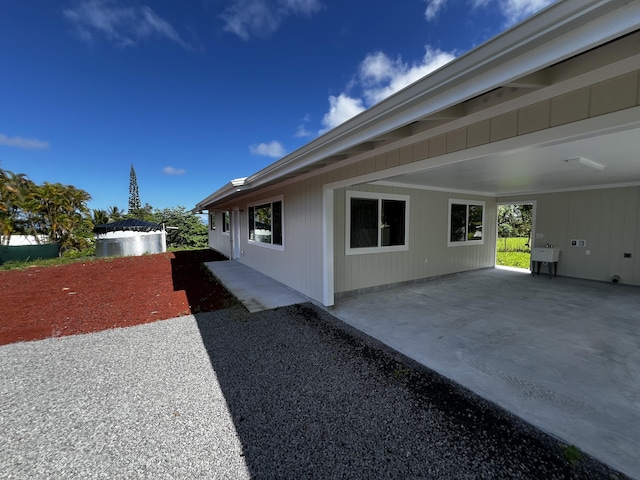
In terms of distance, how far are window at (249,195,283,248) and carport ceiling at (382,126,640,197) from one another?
2.94 metres

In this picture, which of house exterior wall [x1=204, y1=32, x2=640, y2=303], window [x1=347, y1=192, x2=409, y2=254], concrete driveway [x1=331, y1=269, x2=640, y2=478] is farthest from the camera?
window [x1=347, y1=192, x2=409, y2=254]

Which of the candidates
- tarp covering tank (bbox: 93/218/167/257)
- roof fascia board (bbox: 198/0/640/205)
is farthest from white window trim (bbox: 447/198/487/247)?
tarp covering tank (bbox: 93/218/167/257)

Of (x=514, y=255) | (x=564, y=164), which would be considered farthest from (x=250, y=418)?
(x=514, y=255)

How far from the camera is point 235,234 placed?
10.3 meters

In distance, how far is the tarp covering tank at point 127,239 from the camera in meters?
12.0

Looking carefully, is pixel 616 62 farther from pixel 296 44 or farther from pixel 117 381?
pixel 296 44

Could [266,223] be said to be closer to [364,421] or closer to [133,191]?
[364,421]

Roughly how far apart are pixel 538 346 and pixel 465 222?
5076 mm

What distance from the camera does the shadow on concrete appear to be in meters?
1.55

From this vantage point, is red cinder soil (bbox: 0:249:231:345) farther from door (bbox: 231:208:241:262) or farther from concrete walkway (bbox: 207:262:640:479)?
door (bbox: 231:208:241:262)

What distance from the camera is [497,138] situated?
200 centimetres

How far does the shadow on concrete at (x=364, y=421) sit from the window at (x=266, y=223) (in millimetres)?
3669

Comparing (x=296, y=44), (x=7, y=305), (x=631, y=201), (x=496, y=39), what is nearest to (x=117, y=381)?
(x=496, y=39)

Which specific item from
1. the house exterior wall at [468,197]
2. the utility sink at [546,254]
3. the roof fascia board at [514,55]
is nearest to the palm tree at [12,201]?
the house exterior wall at [468,197]
